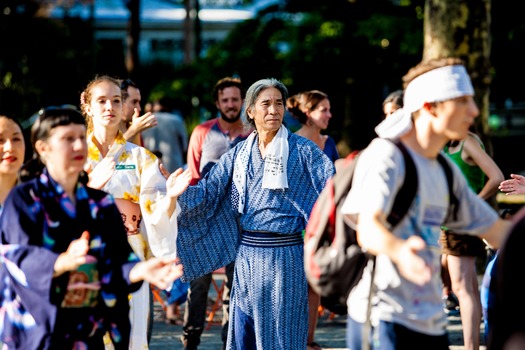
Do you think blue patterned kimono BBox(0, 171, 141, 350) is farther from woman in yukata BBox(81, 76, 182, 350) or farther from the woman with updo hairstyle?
the woman with updo hairstyle

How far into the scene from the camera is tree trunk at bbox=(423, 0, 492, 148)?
41.2ft

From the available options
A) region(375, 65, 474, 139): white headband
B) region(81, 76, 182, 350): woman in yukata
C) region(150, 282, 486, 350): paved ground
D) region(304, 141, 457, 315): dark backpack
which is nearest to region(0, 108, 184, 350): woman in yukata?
region(304, 141, 457, 315): dark backpack

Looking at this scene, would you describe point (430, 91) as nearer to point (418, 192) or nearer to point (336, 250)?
point (418, 192)

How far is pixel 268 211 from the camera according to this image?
662cm

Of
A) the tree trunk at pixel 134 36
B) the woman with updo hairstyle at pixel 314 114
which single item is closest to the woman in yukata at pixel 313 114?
the woman with updo hairstyle at pixel 314 114

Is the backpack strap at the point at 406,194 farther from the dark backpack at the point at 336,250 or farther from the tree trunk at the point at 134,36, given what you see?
the tree trunk at the point at 134,36

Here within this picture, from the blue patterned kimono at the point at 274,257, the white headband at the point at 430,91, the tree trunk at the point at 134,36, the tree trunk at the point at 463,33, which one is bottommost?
the blue patterned kimono at the point at 274,257

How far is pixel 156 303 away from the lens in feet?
34.3

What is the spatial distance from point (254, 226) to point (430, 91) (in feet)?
7.73

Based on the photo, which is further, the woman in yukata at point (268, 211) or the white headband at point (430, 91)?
the woman in yukata at point (268, 211)

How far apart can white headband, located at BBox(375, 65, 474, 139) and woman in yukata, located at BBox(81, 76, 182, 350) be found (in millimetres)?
1999

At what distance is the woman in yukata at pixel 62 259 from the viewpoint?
4543 millimetres

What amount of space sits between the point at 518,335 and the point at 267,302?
8.99ft

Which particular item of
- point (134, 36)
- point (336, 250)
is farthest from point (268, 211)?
point (134, 36)
